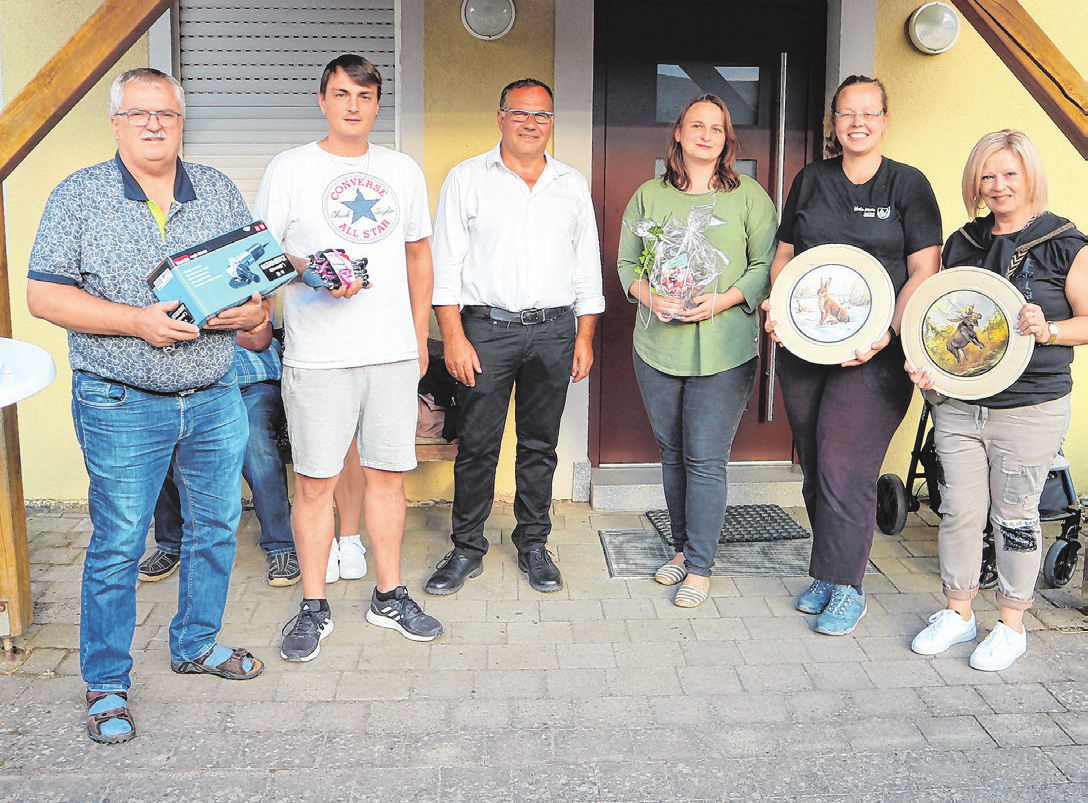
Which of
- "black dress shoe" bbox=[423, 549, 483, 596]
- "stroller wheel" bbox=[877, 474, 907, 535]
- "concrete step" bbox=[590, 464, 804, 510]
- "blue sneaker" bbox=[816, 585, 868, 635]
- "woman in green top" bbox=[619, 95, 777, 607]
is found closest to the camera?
"blue sneaker" bbox=[816, 585, 868, 635]

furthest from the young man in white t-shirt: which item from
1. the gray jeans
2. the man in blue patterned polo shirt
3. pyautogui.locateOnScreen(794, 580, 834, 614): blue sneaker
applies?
the gray jeans

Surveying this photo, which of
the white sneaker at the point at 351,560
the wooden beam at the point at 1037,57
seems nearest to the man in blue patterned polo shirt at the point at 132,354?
the white sneaker at the point at 351,560

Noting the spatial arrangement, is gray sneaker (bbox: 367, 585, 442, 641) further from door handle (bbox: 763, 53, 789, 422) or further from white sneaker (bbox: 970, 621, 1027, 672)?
door handle (bbox: 763, 53, 789, 422)

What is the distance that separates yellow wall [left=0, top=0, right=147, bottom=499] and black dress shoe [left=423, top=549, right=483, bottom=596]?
2.27 meters

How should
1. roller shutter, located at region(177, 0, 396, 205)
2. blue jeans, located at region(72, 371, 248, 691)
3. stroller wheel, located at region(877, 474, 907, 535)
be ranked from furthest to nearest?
roller shutter, located at region(177, 0, 396, 205) < stroller wheel, located at region(877, 474, 907, 535) < blue jeans, located at region(72, 371, 248, 691)

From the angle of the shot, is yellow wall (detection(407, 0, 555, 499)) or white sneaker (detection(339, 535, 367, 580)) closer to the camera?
white sneaker (detection(339, 535, 367, 580))

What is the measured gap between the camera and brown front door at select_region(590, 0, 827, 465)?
5.30m

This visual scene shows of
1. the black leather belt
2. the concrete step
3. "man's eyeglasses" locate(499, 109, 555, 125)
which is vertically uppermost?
"man's eyeglasses" locate(499, 109, 555, 125)

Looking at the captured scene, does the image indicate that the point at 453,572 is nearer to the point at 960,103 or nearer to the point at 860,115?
the point at 860,115

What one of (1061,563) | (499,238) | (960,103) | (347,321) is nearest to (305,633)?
(347,321)

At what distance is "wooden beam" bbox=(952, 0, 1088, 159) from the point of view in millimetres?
3482

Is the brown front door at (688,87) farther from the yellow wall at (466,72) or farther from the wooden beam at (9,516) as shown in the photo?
the wooden beam at (9,516)

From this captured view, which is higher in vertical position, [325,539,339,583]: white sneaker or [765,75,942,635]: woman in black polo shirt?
[765,75,942,635]: woman in black polo shirt

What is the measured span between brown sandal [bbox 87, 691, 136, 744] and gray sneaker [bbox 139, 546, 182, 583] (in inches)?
46.8
